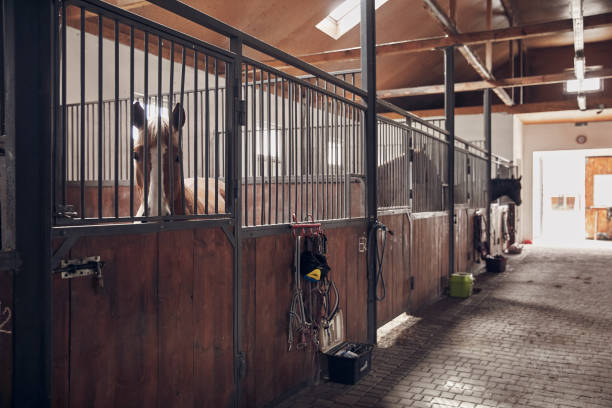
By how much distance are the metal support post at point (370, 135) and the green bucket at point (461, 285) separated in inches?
Answer: 87.1

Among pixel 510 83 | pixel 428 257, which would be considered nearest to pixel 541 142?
pixel 510 83

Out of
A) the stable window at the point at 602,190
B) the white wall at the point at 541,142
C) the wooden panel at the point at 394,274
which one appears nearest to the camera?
the wooden panel at the point at 394,274

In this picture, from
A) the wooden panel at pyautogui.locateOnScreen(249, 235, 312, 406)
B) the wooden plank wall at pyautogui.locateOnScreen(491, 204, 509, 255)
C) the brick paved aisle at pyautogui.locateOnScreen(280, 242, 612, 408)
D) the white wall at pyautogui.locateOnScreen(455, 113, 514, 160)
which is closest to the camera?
the wooden panel at pyautogui.locateOnScreen(249, 235, 312, 406)

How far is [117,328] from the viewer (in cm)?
170

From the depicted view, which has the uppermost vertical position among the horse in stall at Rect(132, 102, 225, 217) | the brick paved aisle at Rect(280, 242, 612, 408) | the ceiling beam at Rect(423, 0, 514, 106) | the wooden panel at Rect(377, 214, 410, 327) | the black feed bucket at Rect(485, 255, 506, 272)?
the ceiling beam at Rect(423, 0, 514, 106)

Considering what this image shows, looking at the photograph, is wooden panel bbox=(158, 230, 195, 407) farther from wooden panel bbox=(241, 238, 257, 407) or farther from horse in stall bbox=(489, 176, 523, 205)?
horse in stall bbox=(489, 176, 523, 205)

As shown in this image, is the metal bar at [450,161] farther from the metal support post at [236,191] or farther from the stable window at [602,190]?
the stable window at [602,190]

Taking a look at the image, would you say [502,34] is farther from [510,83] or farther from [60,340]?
[60,340]

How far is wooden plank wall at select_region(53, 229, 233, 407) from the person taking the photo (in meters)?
1.56

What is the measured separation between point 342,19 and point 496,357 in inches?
249

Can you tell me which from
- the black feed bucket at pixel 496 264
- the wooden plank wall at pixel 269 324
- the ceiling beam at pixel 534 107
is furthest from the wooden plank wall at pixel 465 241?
the ceiling beam at pixel 534 107

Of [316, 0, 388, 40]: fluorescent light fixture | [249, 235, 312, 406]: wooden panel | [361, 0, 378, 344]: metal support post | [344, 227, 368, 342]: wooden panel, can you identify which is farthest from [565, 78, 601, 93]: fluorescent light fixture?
[249, 235, 312, 406]: wooden panel

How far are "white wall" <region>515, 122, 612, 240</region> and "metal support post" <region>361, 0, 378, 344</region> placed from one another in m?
10.4

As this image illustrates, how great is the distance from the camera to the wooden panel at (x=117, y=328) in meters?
1.57
